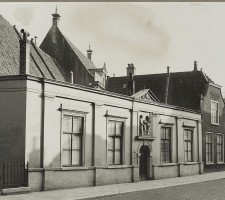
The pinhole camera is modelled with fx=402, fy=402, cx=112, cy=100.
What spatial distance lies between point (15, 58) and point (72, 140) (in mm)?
8440

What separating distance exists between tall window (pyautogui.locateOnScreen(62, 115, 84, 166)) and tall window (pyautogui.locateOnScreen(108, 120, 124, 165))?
2219mm

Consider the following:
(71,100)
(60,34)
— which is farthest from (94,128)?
(60,34)

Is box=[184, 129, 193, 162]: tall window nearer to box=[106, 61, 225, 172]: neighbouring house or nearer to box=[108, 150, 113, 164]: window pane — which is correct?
box=[106, 61, 225, 172]: neighbouring house

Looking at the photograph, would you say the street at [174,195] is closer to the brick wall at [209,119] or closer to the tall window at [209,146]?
the brick wall at [209,119]

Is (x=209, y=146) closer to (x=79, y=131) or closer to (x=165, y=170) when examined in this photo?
(x=165, y=170)

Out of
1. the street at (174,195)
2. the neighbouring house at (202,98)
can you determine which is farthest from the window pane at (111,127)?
the neighbouring house at (202,98)

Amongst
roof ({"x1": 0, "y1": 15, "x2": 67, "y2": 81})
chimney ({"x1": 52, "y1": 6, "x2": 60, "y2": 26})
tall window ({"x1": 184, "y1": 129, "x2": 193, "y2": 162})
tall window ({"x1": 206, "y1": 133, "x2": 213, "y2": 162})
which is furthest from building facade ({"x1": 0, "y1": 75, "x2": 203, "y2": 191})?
chimney ({"x1": 52, "y1": 6, "x2": 60, "y2": 26})

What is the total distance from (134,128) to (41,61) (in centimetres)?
1077

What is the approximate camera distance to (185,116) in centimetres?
2545

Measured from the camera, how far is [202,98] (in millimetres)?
29703

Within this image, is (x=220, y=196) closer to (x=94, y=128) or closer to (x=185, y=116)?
(x=94, y=128)

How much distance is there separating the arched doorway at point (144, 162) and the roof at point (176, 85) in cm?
914

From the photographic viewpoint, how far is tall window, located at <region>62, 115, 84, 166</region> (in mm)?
16344

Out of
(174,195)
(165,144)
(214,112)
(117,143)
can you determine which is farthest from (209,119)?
(174,195)
